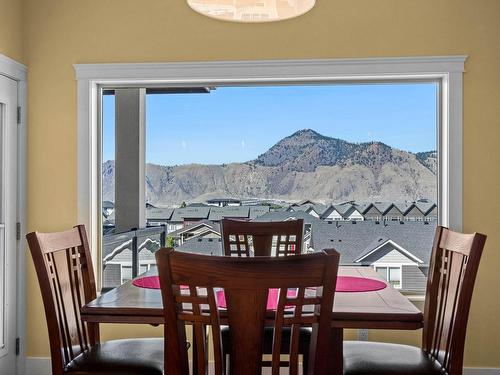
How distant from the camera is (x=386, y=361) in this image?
2.18 m

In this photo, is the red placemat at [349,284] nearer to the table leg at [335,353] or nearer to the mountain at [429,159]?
the table leg at [335,353]

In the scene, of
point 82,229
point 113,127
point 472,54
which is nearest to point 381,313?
point 82,229

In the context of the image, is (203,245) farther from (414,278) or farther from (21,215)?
(414,278)

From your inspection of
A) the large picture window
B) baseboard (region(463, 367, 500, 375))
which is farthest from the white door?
baseboard (region(463, 367, 500, 375))

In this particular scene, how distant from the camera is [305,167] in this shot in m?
3.46

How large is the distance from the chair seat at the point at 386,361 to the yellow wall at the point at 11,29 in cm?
259

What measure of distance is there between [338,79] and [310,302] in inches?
87.3

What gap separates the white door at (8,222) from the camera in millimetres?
3180

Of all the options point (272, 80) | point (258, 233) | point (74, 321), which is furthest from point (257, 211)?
point (74, 321)

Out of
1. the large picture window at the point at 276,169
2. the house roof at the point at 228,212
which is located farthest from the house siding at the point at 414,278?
the house roof at the point at 228,212

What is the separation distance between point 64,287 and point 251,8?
4.71 feet

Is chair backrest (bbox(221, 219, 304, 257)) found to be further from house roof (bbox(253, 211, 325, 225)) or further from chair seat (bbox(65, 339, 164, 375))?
chair seat (bbox(65, 339, 164, 375))

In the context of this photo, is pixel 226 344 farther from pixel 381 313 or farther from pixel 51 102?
pixel 51 102

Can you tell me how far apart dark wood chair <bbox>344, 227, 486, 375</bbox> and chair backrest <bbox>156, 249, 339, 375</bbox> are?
0.77 m
